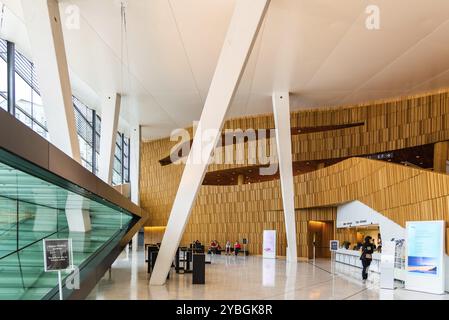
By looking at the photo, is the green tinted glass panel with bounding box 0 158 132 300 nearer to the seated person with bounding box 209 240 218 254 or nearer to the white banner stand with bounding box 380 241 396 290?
the white banner stand with bounding box 380 241 396 290

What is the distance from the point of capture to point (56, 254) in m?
6.19

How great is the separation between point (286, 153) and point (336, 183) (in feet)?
11.6

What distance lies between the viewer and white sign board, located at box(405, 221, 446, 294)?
1130 cm

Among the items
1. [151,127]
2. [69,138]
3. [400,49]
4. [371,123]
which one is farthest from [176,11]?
[151,127]

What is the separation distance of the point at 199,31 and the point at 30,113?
252 inches

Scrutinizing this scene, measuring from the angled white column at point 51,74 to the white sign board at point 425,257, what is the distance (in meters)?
9.21

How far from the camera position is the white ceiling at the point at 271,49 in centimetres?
1379

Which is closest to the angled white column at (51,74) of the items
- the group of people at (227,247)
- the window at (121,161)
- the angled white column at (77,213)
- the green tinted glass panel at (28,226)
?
the angled white column at (77,213)

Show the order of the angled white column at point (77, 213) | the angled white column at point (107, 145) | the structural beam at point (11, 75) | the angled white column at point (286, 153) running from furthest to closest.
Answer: the angled white column at point (286, 153)
the angled white column at point (107, 145)
the structural beam at point (11, 75)
the angled white column at point (77, 213)

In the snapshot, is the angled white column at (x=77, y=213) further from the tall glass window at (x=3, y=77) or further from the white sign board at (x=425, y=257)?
the white sign board at (x=425, y=257)

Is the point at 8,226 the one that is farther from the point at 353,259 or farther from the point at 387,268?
the point at 353,259

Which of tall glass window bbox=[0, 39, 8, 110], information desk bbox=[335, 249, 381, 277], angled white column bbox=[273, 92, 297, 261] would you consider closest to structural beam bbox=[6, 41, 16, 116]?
tall glass window bbox=[0, 39, 8, 110]

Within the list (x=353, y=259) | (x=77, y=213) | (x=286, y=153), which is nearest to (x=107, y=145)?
(x=286, y=153)

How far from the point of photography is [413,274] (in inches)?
475
